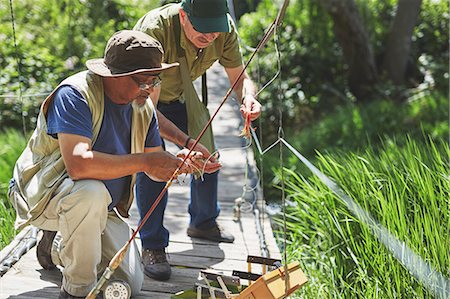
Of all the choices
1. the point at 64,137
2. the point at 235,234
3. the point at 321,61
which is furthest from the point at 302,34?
the point at 64,137

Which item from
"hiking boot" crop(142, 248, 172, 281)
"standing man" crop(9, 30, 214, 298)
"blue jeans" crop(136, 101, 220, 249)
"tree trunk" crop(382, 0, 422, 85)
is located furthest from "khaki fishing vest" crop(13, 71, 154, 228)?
"tree trunk" crop(382, 0, 422, 85)

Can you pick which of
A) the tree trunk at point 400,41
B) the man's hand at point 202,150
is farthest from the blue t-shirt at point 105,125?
the tree trunk at point 400,41

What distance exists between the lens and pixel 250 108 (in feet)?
10.1

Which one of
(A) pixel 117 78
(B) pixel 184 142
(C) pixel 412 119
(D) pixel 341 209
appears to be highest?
(A) pixel 117 78

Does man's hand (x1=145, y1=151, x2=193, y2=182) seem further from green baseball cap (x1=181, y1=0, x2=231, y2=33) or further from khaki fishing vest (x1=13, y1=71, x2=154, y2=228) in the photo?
green baseball cap (x1=181, y1=0, x2=231, y2=33)

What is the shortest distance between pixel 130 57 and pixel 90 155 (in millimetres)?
379

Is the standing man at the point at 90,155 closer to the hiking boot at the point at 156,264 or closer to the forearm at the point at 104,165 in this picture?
the forearm at the point at 104,165

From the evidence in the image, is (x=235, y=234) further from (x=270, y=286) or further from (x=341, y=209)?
(x=270, y=286)

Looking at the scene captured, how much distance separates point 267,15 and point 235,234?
4980 mm

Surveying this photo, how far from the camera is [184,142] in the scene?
311 cm

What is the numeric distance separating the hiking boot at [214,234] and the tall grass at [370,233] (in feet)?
1.07

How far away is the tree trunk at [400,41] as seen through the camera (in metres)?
7.86

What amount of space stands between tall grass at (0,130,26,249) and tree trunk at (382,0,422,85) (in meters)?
4.25

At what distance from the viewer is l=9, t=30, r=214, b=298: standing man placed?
8.66ft
